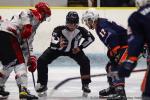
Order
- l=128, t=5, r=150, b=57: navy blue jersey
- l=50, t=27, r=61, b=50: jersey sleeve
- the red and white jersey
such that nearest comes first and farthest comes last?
1. l=128, t=5, r=150, b=57: navy blue jersey
2. the red and white jersey
3. l=50, t=27, r=61, b=50: jersey sleeve

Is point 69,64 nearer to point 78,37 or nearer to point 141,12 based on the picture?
point 78,37

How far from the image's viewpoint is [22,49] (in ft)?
17.9

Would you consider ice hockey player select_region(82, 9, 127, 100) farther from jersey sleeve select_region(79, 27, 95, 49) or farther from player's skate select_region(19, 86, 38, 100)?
player's skate select_region(19, 86, 38, 100)

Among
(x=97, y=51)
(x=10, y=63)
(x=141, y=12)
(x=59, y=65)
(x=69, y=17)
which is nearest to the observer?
(x=141, y=12)

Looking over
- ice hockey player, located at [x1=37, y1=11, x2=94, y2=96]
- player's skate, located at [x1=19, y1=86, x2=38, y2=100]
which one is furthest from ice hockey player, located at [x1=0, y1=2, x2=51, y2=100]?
ice hockey player, located at [x1=37, y1=11, x2=94, y2=96]

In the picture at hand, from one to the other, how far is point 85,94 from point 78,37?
59 cm

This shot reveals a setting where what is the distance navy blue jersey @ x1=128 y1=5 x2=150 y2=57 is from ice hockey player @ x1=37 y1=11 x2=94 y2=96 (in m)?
2.39

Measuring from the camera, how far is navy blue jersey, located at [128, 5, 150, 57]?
10.2 feet

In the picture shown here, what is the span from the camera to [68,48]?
571 centimetres

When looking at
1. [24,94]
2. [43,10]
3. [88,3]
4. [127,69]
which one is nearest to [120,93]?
[24,94]

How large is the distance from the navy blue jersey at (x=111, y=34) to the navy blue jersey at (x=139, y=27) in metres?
1.92

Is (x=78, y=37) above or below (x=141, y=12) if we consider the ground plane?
below

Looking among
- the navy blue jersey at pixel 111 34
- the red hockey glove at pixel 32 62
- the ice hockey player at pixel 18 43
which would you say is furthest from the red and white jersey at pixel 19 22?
the navy blue jersey at pixel 111 34

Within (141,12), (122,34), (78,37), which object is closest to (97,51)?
(78,37)
